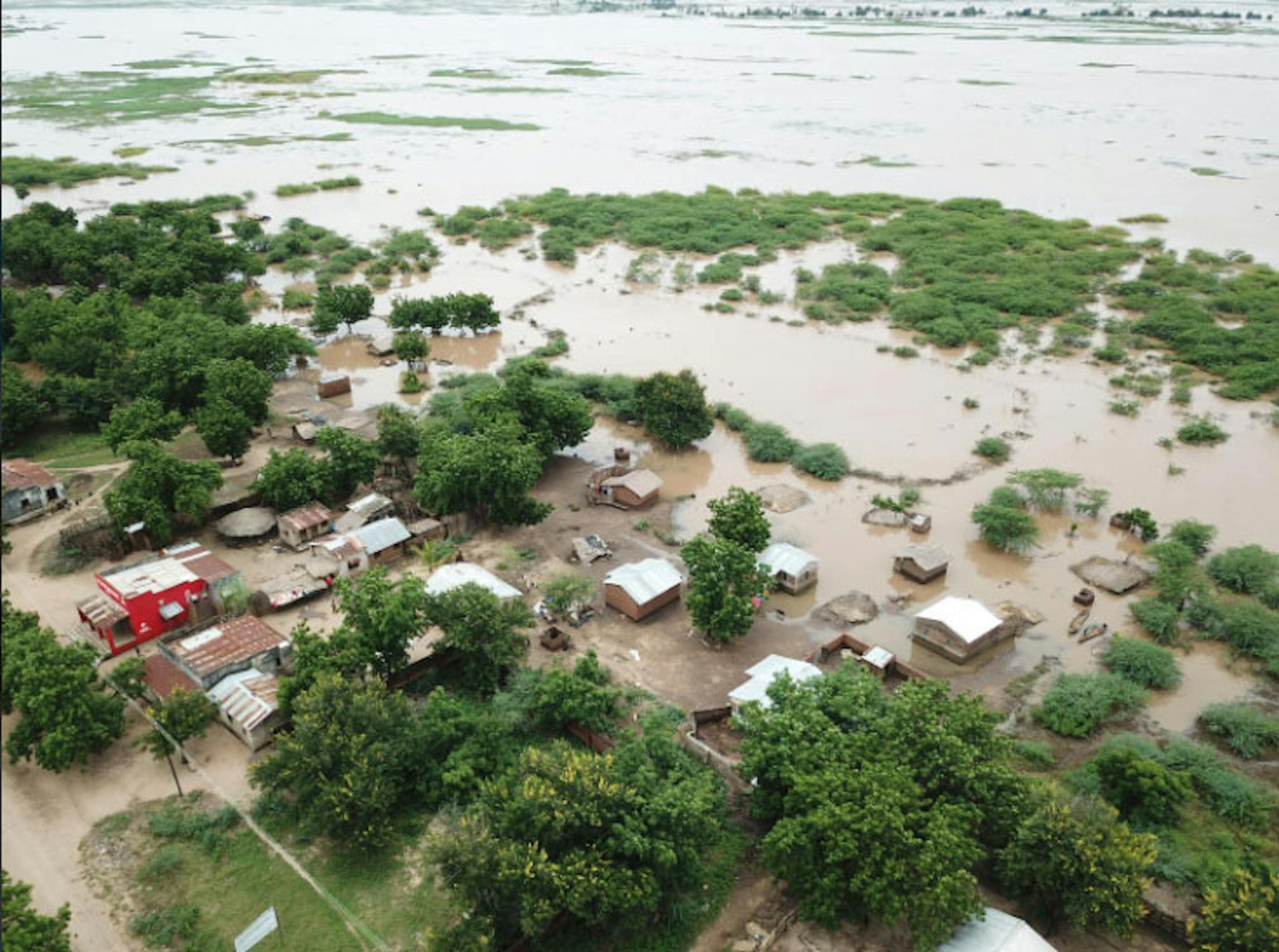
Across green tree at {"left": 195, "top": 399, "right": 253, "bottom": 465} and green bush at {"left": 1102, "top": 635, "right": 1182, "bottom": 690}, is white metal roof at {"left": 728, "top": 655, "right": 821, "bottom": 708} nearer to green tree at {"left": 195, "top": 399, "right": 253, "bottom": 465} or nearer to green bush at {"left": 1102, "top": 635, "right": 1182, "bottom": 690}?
green bush at {"left": 1102, "top": 635, "right": 1182, "bottom": 690}

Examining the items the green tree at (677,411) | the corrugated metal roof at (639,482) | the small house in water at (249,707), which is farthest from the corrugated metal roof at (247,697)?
the green tree at (677,411)

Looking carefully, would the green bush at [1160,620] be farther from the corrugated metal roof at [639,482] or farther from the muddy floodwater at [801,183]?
the corrugated metal roof at [639,482]

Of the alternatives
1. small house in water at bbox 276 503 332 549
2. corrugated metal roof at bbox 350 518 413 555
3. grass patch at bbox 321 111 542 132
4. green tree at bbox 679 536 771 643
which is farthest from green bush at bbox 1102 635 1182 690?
grass patch at bbox 321 111 542 132

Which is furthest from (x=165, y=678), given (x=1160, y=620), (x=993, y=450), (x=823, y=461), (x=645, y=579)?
(x=993, y=450)

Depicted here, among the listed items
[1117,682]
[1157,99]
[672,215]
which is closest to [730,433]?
[1117,682]

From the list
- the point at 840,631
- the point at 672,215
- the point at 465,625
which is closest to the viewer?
the point at 465,625

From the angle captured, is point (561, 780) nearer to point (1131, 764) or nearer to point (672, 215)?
point (1131, 764)
